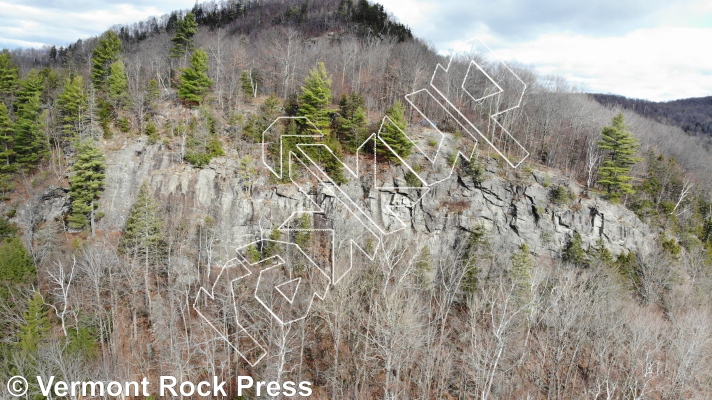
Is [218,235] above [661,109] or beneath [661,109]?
beneath

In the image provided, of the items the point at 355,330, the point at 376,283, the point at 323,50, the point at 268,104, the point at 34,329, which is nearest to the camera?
the point at 34,329

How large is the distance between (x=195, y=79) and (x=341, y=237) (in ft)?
60.6

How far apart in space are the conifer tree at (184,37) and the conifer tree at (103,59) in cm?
549

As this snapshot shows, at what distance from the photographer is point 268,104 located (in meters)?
31.5

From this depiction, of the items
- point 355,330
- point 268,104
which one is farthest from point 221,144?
point 355,330

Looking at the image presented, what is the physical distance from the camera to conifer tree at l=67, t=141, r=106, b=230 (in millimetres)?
26078

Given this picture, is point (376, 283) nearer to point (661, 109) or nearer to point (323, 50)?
point (323, 50)

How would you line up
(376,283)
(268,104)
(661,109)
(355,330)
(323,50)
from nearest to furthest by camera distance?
1. (355,330)
2. (376,283)
3. (268,104)
4. (323,50)
5. (661,109)

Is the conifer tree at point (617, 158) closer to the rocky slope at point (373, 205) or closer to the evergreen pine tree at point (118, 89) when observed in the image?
the rocky slope at point (373, 205)

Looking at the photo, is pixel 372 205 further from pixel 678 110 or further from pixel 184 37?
pixel 678 110

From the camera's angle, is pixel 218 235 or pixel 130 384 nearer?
pixel 130 384

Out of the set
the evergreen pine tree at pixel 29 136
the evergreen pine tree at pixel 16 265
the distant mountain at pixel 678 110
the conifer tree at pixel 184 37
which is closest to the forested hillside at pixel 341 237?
the evergreen pine tree at pixel 16 265

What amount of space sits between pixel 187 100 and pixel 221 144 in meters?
6.03

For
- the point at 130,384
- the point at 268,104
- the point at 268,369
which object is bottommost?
the point at 130,384
